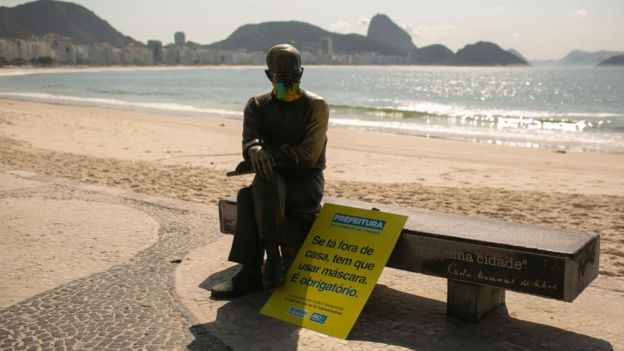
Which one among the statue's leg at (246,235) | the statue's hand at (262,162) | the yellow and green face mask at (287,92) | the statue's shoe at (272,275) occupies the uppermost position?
the yellow and green face mask at (287,92)

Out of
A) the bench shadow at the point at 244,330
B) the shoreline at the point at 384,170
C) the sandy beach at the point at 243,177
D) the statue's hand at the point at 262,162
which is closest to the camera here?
the bench shadow at the point at 244,330

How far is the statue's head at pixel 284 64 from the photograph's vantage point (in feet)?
12.6

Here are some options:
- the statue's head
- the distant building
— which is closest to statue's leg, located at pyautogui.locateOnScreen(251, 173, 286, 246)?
the statue's head

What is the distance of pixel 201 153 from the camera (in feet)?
41.5

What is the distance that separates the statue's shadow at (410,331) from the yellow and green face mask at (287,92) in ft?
4.53

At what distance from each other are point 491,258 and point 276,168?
147 cm

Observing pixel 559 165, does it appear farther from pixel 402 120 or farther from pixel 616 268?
pixel 402 120

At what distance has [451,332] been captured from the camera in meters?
3.47

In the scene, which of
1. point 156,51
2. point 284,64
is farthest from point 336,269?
point 156,51

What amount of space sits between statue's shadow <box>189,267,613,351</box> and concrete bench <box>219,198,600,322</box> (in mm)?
145

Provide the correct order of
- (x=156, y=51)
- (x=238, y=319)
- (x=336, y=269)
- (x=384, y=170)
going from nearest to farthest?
(x=238, y=319)
(x=336, y=269)
(x=384, y=170)
(x=156, y=51)

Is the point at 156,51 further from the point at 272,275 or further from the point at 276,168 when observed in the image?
the point at 272,275

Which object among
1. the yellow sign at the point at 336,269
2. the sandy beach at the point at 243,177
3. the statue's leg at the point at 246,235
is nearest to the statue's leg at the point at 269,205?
the statue's leg at the point at 246,235

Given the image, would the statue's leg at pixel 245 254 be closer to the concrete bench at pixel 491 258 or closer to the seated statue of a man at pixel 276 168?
the seated statue of a man at pixel 276 168
